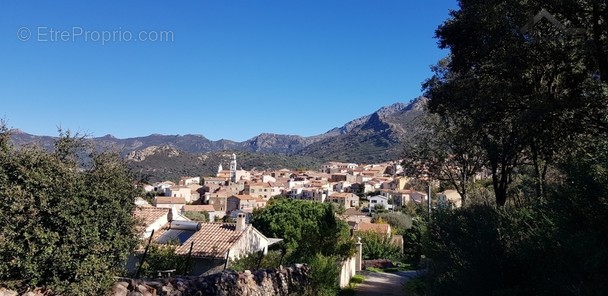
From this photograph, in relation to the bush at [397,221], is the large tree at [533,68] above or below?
above

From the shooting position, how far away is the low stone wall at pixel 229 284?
352 inches

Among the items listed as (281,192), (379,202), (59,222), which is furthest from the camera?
(281,192)

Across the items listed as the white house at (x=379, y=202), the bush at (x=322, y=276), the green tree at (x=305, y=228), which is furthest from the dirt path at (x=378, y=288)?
the white house at (x=379, y=202)

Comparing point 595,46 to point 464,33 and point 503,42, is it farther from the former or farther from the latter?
point 464,33

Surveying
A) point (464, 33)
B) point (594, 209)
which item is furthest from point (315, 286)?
point (594, 209)

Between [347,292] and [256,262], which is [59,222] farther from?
[347,292]

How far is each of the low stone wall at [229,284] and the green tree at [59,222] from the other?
697 millimetres

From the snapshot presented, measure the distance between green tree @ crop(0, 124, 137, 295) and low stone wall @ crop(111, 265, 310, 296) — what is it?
0.70 m

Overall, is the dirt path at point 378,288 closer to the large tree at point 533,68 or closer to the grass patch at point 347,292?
the grass patch at point 347,292

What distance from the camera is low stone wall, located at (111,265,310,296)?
8952mm

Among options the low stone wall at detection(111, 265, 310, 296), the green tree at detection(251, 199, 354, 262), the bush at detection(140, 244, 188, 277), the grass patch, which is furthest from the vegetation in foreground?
the bush at detection(140, 244, 188, 277)

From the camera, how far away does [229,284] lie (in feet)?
39.1

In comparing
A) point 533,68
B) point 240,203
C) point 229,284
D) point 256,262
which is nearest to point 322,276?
point 256,262

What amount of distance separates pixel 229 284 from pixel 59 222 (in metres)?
5.39
